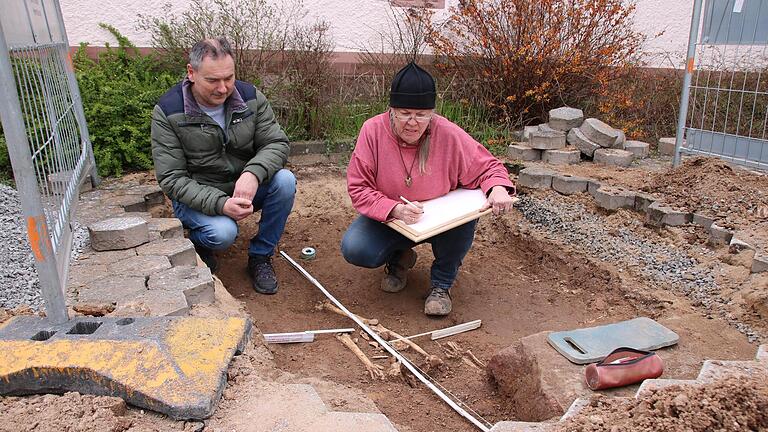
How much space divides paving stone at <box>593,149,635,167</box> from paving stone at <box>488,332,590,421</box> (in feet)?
11.0

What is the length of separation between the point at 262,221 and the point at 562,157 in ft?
10.7

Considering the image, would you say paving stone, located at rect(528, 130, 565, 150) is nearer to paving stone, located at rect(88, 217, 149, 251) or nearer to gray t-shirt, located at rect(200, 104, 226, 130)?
gray t-shirt, located at rect(200, 104, 226, 130)

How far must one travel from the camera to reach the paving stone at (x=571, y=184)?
4.79 m

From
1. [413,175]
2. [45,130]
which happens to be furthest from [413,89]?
[45,130]

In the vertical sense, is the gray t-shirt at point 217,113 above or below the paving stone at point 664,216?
above

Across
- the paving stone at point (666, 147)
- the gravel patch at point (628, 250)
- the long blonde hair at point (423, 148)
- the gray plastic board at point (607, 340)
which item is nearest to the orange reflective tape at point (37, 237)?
the long blonde hair at point (423, 148)

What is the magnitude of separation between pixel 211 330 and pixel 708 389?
1734mm

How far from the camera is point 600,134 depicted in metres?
5.60

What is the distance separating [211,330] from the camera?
7.09 ft

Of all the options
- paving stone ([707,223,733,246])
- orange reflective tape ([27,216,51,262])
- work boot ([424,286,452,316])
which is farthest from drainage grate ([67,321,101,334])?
paving stone ([707,223,733,246])

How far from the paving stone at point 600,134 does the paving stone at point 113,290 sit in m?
4.55

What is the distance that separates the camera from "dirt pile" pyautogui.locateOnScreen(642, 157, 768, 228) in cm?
387

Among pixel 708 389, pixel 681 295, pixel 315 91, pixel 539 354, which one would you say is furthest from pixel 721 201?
pixel 315 91

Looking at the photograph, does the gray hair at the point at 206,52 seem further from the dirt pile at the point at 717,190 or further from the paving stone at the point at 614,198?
the dirt pile at the point at 717,190
